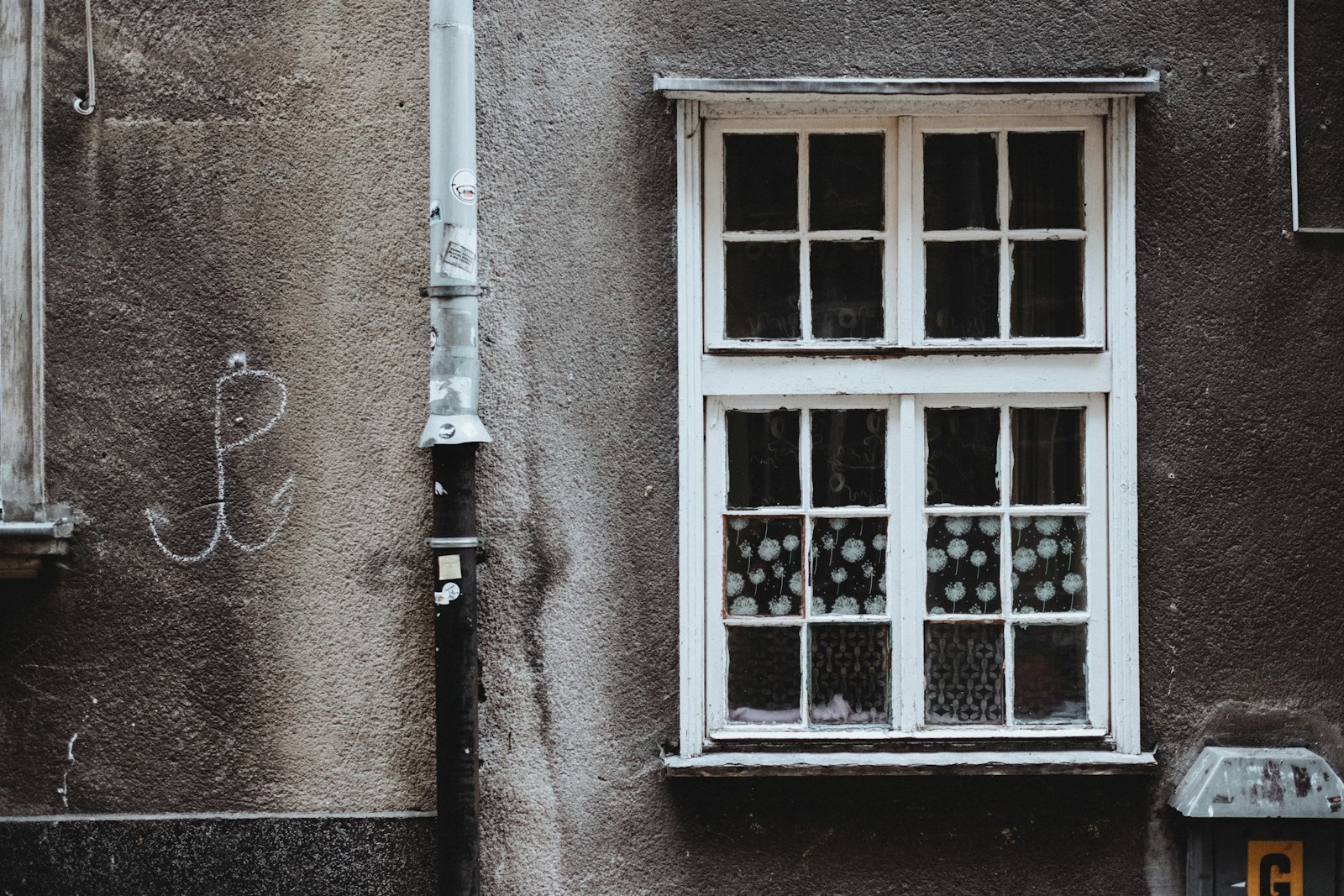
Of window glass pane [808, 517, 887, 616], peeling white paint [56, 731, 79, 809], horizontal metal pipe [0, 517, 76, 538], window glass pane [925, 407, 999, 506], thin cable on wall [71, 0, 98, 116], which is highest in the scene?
thin cable on wall [71, 0, 98, 116]

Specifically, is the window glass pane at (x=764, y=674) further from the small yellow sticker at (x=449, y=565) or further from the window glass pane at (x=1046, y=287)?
the window glass pane at (x=1046, y=287)

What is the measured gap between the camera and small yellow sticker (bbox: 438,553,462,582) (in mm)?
3572

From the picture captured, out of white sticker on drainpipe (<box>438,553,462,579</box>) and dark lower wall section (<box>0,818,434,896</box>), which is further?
dark lower wall section (<box>0,818,434,896</box>)

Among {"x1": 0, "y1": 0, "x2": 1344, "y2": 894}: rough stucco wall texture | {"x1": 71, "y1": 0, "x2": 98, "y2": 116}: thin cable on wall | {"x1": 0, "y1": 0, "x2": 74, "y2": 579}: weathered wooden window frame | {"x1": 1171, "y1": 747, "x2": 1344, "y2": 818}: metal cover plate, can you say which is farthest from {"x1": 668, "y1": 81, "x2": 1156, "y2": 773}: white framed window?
{"x1": 0, "y1": 0, "x2": 74, "y2": 579}: weathered wooden window frame

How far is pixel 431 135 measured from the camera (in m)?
3.62

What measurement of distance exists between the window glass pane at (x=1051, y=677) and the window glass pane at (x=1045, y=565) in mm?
88

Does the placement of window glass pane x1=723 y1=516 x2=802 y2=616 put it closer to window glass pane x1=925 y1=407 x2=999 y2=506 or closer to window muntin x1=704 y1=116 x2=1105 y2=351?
window glass pane x1=925 y1=407 x2=999 y2=506

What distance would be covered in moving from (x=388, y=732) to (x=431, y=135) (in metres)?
2.05

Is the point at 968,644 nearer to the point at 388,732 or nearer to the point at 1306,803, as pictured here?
the point at 1306,803

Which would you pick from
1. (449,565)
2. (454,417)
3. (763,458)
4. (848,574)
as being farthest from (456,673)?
(848,574)

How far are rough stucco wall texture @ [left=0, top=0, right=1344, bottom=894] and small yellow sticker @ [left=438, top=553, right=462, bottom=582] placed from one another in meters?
0.30

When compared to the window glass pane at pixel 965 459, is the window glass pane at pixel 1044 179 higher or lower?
higher

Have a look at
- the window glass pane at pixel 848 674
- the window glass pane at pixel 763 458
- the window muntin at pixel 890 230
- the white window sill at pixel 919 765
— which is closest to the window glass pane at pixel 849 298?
the window muntin at pixel 890 230

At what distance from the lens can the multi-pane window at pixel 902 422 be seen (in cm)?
393
